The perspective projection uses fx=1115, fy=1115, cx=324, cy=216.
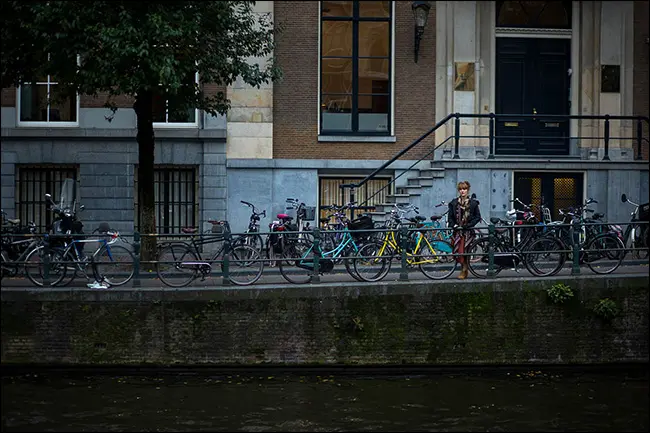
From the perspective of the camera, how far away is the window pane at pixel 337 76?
25.7 m

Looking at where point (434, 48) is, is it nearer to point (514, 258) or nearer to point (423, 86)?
point (423, 86)

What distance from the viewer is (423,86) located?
84.0 feet

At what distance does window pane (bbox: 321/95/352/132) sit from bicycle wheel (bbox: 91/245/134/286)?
27.8 ft

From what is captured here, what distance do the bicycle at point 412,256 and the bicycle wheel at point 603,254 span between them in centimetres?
234

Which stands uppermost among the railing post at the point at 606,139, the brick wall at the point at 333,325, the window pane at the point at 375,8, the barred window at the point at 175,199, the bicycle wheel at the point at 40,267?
the window pane at the point at 375,8

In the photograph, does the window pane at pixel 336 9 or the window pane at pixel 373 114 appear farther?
the window pane at pixel 373 114

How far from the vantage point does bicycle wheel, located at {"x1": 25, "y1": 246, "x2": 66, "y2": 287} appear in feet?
58.6

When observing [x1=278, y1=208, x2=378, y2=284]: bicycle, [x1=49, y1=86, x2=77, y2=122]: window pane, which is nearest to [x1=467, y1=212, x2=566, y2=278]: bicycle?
[x1=278, y1=208, x2=378, y2=284]: bicycle

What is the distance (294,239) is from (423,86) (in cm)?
833

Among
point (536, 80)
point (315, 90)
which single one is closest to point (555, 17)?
point (536, 80)

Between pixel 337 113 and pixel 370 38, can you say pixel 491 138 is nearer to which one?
pixel 337 113

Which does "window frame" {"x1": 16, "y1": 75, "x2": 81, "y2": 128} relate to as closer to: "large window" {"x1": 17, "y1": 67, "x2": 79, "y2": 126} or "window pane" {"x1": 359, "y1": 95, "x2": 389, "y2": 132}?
"large window" {"x1": 17, "y1": 67, "x2": 79, "y2": 126}

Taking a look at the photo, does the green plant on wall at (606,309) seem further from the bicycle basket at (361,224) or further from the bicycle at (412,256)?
the bicycle basket at (361,224)

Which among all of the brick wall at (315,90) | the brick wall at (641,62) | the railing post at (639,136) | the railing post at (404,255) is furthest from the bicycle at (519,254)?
the brick wall at (641,62)
